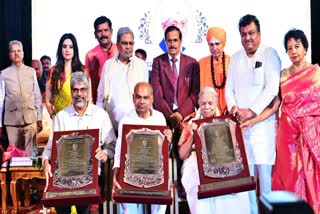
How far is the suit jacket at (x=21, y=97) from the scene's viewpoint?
16.8ft

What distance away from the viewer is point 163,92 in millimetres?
4473

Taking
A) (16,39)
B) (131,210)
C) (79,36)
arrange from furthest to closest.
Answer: (16,39), (79,36), (131,210)

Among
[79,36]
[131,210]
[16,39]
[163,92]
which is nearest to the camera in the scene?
[131,210]

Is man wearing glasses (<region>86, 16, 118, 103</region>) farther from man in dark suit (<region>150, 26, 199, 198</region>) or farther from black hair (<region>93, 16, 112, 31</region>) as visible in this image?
man in dark suit (<region>150, 26, 199, 198</region>)

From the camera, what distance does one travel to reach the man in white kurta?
4.04m

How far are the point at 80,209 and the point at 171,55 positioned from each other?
174 cm

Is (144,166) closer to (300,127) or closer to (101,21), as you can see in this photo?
(300,127)

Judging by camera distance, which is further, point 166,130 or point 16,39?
point 16,39

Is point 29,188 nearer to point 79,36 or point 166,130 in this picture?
point 79,36

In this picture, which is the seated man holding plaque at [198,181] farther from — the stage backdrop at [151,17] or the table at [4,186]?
the table at [4,186]

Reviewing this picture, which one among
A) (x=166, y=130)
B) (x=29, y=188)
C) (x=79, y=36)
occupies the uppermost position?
(x=79, y=36)

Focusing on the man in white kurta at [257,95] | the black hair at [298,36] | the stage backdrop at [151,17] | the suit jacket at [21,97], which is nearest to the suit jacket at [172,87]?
the stage backdrop at [151,17]

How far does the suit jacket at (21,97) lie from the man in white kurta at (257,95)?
224cm

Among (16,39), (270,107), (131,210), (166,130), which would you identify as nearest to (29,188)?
(16,39)
